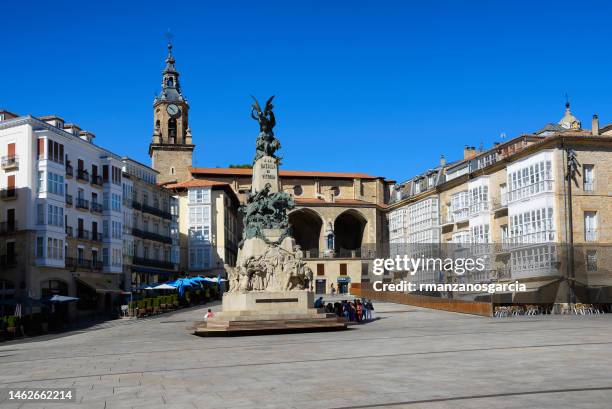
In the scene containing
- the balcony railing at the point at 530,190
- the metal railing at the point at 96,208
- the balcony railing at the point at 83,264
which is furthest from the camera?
the metal railing at the point at 96,208

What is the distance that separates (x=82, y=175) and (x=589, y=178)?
36475mm

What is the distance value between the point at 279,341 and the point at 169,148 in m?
68.7

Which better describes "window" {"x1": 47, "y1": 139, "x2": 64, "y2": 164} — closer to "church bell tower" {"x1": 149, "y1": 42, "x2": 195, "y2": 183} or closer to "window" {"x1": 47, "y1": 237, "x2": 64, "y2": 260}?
"window" {"x1": 47, "y1": 237, "x2": 64, "y2": 260}

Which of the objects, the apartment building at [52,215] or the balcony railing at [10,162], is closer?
the apartment building at [52,215]

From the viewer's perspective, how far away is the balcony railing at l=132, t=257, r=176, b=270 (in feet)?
217

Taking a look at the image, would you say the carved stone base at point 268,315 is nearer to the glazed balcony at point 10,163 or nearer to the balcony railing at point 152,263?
the glazed balcony at point 10,163

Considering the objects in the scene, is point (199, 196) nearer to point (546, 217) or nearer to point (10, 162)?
point (10, 162)

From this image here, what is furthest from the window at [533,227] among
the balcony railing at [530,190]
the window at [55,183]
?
the window at [55,183]

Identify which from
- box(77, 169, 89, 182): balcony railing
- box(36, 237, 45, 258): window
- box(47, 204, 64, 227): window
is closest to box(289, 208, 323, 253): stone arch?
box(77, 169, 89, 182): balcony railing

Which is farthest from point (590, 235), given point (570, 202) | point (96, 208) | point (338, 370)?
point (338, 370)

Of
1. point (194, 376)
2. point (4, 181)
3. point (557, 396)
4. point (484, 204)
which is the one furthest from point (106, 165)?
point (557, 396)

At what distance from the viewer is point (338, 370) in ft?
50.3

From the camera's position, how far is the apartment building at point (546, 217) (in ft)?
148

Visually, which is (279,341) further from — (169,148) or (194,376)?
(169,148)
